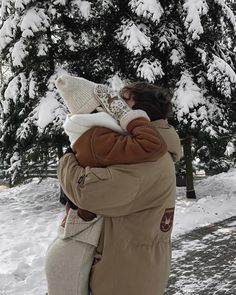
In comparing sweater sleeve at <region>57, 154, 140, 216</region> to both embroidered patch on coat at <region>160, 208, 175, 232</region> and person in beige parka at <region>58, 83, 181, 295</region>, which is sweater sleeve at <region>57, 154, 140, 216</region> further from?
embroidered patch on coat at <region>160, 208, 175, 232</region>

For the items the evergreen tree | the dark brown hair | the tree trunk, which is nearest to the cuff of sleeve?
the dark brown hair

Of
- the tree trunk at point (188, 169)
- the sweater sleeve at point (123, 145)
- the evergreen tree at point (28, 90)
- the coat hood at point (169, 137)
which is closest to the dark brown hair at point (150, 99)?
the coat hood at point (169, 137)

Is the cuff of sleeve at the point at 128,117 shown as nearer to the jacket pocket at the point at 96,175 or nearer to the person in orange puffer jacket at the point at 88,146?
the person in orange puffer jacket at the point at 88,146

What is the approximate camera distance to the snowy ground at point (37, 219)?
5.34 m

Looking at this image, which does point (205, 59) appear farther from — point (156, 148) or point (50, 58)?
point (156, 148)

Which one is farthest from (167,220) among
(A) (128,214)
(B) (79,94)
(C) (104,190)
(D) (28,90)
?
(D) (28,90)

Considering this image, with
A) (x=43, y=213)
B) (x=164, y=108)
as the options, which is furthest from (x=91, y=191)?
(x=43, y=213)

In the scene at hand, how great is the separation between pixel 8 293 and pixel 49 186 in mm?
8289

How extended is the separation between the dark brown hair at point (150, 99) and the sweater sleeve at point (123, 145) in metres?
0.17

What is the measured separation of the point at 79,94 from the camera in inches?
A: 81.7

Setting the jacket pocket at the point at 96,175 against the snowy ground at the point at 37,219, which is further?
the snowy ground at the point at 37,219

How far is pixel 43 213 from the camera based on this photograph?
9469mm

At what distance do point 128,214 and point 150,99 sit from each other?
57cm

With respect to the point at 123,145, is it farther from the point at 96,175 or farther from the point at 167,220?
the point at 167,220
